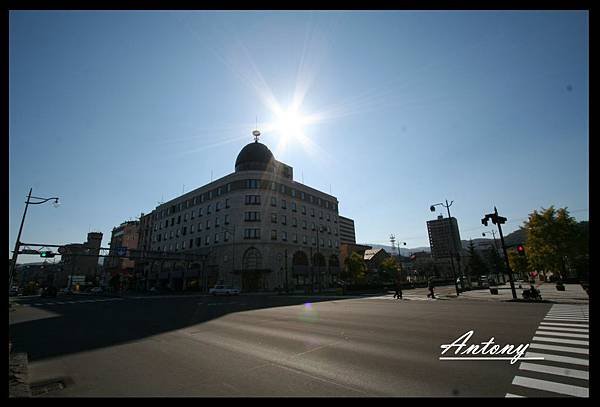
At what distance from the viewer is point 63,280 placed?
110375 mm

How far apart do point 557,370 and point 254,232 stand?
150 ft

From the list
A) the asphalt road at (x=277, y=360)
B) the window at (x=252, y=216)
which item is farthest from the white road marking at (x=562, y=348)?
the window at (x=252, y=216)

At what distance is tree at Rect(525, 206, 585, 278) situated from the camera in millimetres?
36156

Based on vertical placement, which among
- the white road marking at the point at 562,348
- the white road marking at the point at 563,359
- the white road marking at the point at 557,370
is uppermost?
the white road marking at the point at 562,348

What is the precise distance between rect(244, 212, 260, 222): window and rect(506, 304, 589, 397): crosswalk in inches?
1723

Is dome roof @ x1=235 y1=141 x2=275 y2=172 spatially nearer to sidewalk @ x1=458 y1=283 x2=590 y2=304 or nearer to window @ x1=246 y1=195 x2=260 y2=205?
window @ x1=246 y1=195 x2=260 y2=205

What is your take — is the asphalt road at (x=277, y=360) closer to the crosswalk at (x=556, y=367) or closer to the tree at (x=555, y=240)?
the crosswalk at (x=556, y=367)

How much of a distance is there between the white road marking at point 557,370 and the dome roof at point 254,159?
52.6 meters

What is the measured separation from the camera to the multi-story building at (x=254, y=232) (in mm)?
48344

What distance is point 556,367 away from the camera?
18.3ft

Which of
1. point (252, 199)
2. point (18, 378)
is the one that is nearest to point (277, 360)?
point (18, 378)

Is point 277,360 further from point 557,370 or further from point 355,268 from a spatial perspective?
point 355,268
